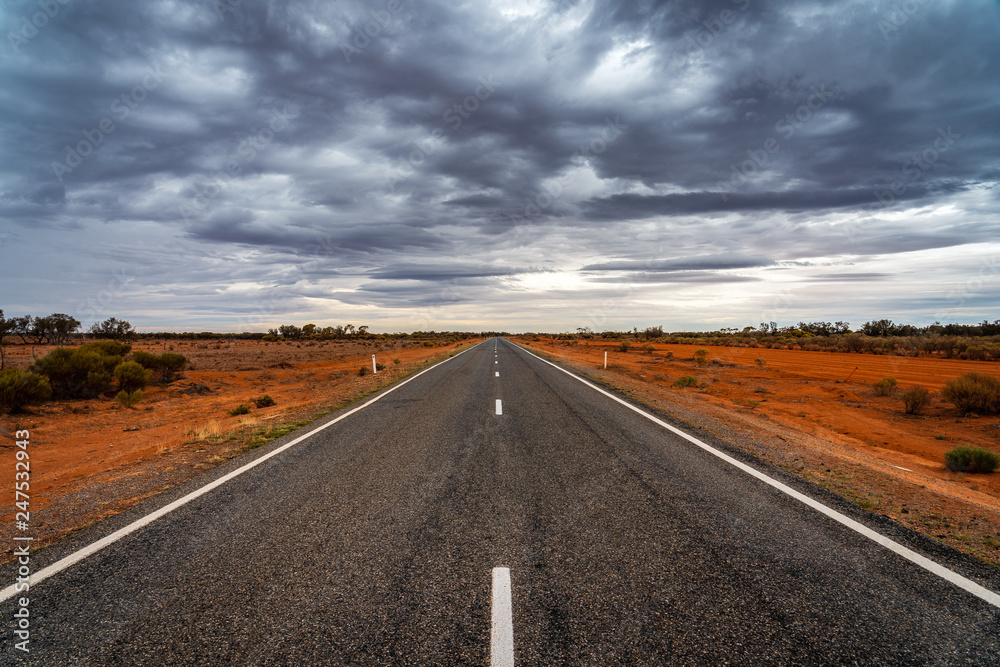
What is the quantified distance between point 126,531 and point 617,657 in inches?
187

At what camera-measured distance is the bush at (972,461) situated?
27.5ft

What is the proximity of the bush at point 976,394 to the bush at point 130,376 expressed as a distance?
28.6 m

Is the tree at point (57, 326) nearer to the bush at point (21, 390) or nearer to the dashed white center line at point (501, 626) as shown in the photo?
the bush at point (21, 390)

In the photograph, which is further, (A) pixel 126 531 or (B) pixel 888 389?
(B) pixel 888 389

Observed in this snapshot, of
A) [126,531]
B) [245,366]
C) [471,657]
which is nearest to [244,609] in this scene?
[471,657]

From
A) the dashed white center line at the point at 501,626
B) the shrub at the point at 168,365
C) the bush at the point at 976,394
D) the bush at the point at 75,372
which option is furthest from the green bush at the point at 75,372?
the bush at the point at 976,394

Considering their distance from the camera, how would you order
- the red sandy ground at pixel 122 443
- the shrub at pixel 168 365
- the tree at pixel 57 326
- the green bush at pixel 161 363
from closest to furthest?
the red sandy ground at pixel 122 443 < the green bush at pixel 161 363 < the shrub at pixel 168 365 < the tree at pixel 57 326

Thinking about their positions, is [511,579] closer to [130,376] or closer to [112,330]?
[130,376]

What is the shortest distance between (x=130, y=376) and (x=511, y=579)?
20.7 meters

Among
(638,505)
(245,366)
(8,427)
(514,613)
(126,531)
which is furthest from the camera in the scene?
(245,366)

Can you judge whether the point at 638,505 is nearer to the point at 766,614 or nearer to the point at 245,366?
the point at 766,614

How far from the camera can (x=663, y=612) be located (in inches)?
121

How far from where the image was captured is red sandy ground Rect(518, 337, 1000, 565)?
208 inches

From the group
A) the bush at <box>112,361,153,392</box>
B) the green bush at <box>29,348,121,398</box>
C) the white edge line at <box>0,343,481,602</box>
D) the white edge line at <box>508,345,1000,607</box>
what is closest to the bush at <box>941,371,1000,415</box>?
the white edge line at <box>508,345,1000,607</box>
